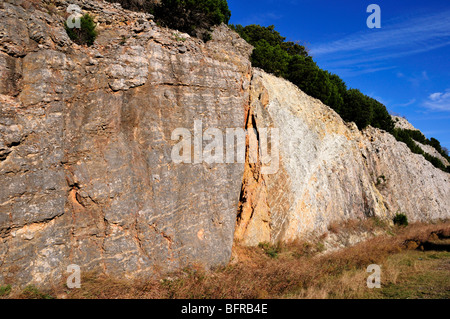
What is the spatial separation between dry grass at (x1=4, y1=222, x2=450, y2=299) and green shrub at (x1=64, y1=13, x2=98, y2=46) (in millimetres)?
8133

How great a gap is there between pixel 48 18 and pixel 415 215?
32.2 metres

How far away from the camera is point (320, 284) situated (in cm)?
1002

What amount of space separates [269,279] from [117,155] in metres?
6.87

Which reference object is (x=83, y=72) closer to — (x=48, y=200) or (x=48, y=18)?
(x=48, y=18)

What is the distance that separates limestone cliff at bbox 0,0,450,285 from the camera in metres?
7.83

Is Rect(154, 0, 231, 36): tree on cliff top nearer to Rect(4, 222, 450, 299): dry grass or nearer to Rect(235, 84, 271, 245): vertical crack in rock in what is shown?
Rect(235, 84, 271, 245): vertical crack in rock

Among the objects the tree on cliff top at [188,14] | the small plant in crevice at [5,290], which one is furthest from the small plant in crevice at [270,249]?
the tree on cliff top at [188,14]

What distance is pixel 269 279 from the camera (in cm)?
983

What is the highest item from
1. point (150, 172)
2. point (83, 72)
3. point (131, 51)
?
point (131, 51)

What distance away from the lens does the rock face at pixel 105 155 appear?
25.5ft

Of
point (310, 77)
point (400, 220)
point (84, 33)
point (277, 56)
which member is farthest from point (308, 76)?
point (84, 33)

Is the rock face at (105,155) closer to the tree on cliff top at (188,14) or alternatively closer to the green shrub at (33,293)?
the green shrub at (33,293)
